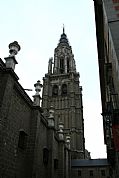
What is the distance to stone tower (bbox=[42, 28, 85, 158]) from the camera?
41.7 metres

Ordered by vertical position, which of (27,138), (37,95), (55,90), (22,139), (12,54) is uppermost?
(55,90)

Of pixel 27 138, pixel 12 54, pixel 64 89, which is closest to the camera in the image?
pixel 12 54

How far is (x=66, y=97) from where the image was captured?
48.0 m

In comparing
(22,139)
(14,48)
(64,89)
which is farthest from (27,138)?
(64,89)

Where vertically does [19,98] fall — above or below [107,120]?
above

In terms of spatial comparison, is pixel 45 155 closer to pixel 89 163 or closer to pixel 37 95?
pixel 37 95

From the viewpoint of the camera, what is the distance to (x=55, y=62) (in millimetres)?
59031

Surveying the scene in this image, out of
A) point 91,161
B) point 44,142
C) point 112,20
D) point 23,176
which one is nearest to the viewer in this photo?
point 112,20

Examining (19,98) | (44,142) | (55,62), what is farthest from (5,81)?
(55,62)

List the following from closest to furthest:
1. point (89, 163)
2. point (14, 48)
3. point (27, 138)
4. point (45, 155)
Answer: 1. point (14, 48)
2. point (27, 138)
3. point (45, 155)
4. point (89, 163)

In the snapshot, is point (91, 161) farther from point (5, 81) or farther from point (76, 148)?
point (5, 81)

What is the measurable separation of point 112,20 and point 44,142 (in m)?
13.1

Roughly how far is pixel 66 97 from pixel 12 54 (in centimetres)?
3724

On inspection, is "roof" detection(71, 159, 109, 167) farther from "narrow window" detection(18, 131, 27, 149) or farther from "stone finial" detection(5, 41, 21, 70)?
"stone finial" detection(5, 41, 21, 70)
